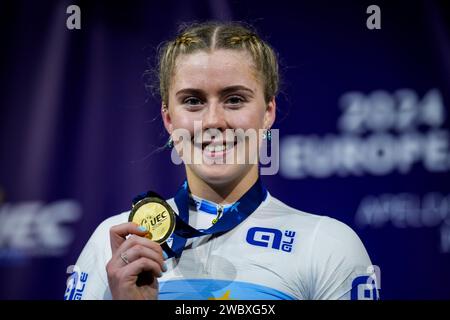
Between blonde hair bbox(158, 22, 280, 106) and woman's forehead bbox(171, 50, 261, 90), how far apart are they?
0.03 metres

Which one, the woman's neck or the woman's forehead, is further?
the woman's neck

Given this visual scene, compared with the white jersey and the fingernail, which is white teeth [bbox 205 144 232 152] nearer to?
the white jersey

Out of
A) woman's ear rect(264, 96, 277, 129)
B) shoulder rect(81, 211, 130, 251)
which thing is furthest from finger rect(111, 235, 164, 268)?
woman's ear rect(264, 96, 277, 129)

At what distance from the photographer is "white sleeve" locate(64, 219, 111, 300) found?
2.20m

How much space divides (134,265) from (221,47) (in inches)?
33.1

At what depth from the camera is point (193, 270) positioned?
2133mm

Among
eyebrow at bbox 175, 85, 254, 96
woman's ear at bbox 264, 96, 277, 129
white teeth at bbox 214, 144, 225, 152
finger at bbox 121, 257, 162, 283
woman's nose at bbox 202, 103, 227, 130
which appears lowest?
finger at bbox 121, 257, 162, 283

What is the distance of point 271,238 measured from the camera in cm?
218

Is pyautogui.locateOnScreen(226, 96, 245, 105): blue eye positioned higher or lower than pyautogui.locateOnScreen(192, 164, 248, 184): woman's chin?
higher

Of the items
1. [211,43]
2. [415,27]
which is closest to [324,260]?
[211,43]

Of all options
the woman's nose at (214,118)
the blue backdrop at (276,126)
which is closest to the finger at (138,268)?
the woman's nose at (214,118)

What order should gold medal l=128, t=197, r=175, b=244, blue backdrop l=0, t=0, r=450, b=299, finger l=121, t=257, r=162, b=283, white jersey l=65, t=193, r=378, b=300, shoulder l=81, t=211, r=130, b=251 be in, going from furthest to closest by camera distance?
blue backdrop l=0, t=0, r=450, b=299, shoulder l=81, t=211, r=130, b=251, white jersey l=65, t=193, r=378, b=300, gold medal l=128, t=197, r=175, b=244, finger l=121, t=257, r=162, b=283

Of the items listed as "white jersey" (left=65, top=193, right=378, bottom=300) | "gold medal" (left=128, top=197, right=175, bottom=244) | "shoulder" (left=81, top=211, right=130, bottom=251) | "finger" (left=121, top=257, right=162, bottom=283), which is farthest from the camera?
"shoulder" (left=81, top=211, right=130, bottom=251)
